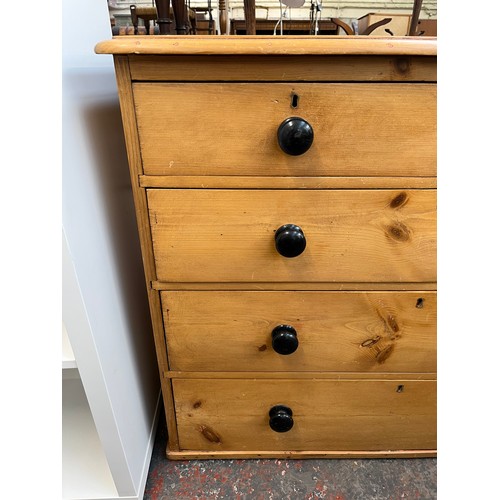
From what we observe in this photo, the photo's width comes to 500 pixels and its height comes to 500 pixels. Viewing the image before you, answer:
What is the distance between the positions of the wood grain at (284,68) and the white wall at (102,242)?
11cm

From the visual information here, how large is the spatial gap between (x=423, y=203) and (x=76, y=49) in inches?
20.4

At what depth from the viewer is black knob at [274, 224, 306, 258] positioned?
49 centimetres

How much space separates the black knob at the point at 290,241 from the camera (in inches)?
19.5

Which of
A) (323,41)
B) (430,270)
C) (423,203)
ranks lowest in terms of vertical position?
(430,270)

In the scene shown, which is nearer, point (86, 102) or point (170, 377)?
point (86, 102)

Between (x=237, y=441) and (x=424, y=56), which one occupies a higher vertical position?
(x=424, y=56)

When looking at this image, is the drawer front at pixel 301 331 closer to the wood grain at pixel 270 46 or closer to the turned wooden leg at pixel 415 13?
the wood grain at pixel 270 46

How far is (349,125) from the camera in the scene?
469 mm

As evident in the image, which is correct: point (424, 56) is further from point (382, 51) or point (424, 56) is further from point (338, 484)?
point (338, 484)

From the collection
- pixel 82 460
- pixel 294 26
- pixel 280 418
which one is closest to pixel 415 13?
pixel 280 418

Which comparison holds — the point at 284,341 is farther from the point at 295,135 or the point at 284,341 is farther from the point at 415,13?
the point at 415,13

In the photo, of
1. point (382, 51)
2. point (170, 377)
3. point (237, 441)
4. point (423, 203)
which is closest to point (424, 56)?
point (382, 51)

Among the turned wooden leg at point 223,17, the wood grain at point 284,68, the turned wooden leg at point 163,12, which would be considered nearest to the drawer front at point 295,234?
the wood grain at point 284,68

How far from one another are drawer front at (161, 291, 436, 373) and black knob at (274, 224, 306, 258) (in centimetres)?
10
